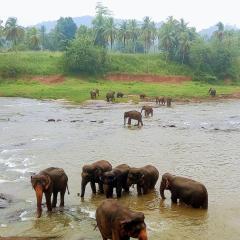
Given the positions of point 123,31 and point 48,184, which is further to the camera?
point 123,31

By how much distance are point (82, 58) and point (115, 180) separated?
48.2 m

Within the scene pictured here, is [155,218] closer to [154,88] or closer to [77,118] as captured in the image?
[77,118]

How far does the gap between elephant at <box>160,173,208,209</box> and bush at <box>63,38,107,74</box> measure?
Answer: 47738 millimetres

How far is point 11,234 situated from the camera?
37.1 ft

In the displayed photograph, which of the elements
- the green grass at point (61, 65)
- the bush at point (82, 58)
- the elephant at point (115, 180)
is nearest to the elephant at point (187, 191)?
the elephant at point (115, 180)

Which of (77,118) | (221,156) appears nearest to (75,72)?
(77,118)

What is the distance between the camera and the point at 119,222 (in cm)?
900

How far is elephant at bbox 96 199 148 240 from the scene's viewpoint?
8.68 meters

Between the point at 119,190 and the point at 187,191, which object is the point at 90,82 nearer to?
the point at 119,190

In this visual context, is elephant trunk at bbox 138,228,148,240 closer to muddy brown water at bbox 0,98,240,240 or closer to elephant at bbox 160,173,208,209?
muddy brown water at bbox 0,98,240,240

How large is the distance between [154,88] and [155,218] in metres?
42.0

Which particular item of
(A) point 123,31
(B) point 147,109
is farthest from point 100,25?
(B) point 147,109

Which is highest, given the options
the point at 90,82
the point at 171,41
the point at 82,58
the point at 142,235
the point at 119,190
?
the point at 171,41

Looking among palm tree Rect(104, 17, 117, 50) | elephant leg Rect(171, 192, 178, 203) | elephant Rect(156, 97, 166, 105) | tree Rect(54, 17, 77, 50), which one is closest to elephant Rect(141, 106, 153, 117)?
elephant Rect(156, 97, 166, 105)
